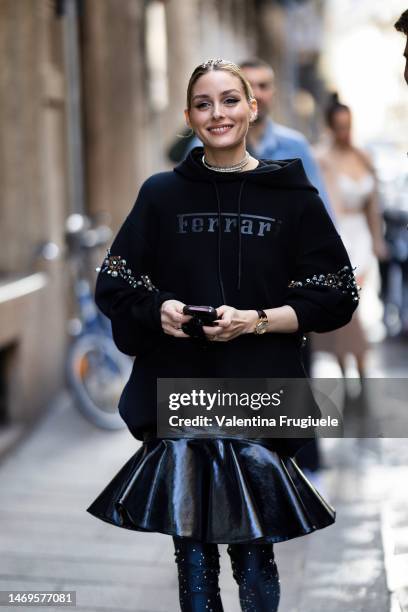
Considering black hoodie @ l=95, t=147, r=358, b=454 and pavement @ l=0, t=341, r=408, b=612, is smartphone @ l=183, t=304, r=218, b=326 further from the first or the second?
pavement @ l=0, t=341, r=408, b=612

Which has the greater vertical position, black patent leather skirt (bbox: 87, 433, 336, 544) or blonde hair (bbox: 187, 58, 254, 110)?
blonde hair (bbox: 187, 58, 254, 110)

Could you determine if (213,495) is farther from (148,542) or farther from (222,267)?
(148,542)

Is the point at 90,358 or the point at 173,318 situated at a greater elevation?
the point at 173,318

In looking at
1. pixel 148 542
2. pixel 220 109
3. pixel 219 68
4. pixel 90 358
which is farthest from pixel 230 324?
pixel 90 358

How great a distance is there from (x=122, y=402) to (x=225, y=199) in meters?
0.65

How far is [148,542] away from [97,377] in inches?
91.7

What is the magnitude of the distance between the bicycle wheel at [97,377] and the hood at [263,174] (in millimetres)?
3884

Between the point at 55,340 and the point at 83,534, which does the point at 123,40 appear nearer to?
the point at 55,340

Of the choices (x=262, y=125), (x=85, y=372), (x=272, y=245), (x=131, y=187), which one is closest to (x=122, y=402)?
(x=272, y=245)

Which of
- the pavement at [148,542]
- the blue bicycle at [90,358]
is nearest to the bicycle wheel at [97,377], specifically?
the blue bicycle at [90,358]

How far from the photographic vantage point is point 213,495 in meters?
3.05

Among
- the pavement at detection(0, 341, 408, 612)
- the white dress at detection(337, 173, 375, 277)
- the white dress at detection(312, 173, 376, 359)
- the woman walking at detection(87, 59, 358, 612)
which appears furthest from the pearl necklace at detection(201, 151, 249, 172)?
the white dress at detection(337, 173, 375, 277)

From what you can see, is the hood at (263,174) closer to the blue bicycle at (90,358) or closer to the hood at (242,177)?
the hood at (242,177)

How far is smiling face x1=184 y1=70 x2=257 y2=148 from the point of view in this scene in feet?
10.2
